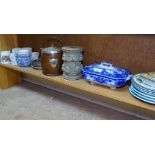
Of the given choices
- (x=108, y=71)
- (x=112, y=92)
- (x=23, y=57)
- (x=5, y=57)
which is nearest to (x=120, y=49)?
(x=108, y=71)

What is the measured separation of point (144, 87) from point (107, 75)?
241mm

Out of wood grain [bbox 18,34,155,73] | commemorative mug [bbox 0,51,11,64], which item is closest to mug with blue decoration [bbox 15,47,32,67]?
commemorative mug [bbox 0,51,11,64]

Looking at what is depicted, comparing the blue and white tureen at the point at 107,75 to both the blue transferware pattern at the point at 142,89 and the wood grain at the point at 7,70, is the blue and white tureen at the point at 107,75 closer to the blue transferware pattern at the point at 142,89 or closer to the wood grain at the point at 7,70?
the blue transferware pattern at the point at 142,89

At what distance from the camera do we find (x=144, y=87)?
0.93 metres

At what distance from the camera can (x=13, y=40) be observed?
1810 mm

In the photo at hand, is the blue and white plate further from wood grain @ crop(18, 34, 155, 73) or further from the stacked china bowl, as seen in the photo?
wood grain @ crop(18, 34, 155, 73)

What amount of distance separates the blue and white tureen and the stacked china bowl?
0.10m

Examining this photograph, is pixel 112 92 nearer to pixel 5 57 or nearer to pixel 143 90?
pixel 143 90

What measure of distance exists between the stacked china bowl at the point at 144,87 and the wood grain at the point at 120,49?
0.53 ft

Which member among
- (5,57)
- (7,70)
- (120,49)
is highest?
(120,49)

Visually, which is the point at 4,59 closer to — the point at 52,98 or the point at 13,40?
the point at 13,40

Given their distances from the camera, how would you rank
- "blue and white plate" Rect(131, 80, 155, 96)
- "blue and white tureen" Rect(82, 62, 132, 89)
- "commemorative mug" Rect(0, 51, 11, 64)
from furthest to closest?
"commemorative mug" Rect(0, 51, 11, 64), "blue and white tureen" Rect(82, 62, 132, 89), "blue and white plate" Rect(131, 80, 155, 96)

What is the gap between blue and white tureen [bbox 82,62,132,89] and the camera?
3.54ft

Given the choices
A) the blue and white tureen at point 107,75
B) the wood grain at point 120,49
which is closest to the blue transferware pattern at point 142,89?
the blue and white tureen at point 107,75
